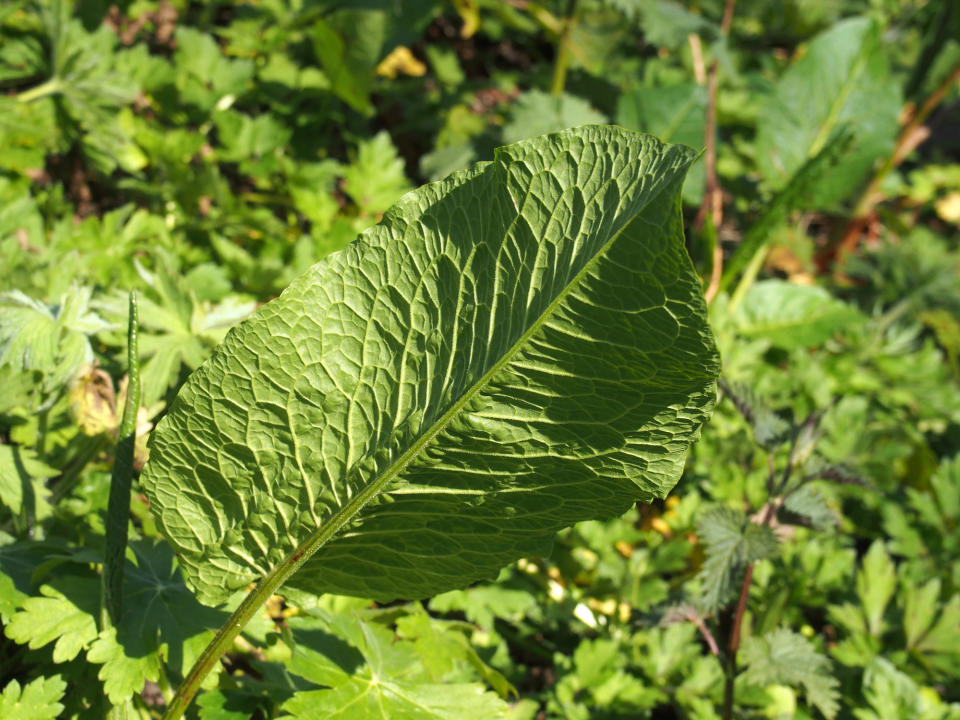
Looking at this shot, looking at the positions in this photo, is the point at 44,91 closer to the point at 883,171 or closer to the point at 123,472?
the point at 123,472

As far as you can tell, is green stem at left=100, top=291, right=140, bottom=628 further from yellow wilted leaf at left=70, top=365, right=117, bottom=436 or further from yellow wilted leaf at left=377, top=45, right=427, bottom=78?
yellow wilted leaf at left=377, top=45, right=427, bottom=78

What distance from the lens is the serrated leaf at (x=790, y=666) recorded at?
1669 mm

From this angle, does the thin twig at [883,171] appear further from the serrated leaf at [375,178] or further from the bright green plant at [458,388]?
the bright green plant at [458,388]

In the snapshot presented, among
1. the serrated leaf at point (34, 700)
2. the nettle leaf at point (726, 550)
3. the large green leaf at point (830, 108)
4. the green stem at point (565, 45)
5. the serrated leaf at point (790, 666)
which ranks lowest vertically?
the serrated leaf at point (34, 700)

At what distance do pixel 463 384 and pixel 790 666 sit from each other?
42.3 inches

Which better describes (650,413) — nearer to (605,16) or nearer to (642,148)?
(642,148)

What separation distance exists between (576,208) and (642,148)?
0.11 meters

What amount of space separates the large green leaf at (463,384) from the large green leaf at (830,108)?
2601 millimetres

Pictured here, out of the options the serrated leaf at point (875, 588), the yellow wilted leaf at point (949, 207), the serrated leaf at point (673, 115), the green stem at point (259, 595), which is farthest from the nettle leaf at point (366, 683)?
the yellow wilted leaf at point (949, 207)

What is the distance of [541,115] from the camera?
113 inches

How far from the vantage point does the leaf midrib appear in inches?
40.1

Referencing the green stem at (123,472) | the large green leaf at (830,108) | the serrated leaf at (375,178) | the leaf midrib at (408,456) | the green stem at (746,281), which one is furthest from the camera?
the large green leaf at (830,108)

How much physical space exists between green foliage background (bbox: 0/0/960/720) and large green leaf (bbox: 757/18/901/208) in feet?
0.04

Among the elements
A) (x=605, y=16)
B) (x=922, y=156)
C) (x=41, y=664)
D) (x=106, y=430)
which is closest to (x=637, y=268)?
(x=106, y=430)
